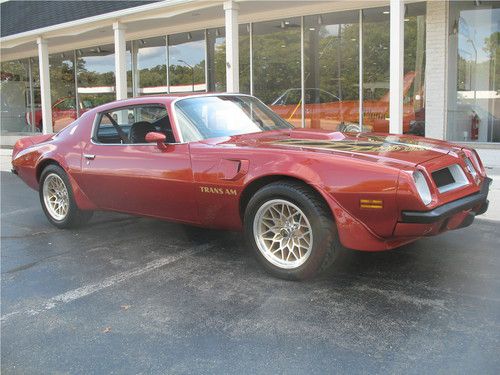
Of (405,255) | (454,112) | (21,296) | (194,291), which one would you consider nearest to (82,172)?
(21,296)

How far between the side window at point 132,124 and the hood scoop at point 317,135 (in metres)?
1.19

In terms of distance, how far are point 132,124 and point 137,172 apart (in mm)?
777

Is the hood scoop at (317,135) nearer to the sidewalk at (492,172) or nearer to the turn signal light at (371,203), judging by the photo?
the turn signal light at (371,203)

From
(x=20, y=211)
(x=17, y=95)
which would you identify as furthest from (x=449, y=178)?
(x=17, y=95)

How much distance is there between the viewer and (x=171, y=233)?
5801 millimetres

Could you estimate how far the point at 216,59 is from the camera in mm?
14930

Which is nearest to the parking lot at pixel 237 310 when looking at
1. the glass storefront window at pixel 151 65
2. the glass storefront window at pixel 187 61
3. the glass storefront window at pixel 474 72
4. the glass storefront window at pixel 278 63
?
the glass storefront window at pixel 474 72

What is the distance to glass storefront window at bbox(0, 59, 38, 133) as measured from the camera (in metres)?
20.9

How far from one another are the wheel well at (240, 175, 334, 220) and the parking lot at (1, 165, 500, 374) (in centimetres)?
58

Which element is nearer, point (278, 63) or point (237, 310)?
point (237, 310)

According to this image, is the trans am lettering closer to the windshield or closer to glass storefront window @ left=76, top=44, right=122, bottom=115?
the windshield

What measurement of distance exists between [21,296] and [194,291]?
1.31 m

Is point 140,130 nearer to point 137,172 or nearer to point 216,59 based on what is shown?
point 137,172

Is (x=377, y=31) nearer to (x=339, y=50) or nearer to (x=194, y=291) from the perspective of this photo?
(x=339, y=50)
